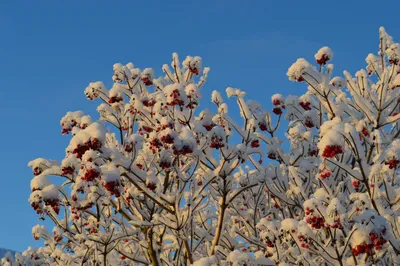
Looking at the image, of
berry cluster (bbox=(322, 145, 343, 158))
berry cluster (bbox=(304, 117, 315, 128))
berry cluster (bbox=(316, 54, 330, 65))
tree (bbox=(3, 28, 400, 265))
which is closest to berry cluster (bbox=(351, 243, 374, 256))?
tree (bbox=(3, 28, 400, 265))

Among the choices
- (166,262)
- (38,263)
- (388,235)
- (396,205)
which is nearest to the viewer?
(388,235)

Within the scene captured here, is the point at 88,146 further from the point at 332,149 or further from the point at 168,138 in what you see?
the point at 332,149

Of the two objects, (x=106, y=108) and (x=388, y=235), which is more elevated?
(x=106, y=108)

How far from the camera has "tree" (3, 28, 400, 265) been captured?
677 centimetres

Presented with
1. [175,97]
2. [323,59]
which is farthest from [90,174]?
[323,59]

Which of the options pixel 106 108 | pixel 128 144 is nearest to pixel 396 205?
pixel 128 144

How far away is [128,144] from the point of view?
7.85m

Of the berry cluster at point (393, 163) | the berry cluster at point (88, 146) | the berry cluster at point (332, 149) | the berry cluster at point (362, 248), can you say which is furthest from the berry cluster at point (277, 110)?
the berry cluster at point (88, 146)

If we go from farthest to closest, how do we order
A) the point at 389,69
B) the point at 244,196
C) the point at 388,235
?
the point at 244,196 < the point at 389,69 < the point at 388,235

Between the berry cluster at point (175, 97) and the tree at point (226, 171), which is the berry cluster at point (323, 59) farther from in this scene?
the berry cluster at point (175, 97)

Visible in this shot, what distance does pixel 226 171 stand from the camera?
322 inches

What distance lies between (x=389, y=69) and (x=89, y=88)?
18.2 feet

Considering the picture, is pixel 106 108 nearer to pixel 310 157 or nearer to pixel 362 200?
pixel 310 157

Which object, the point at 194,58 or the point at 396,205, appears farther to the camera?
the point at 194,58
